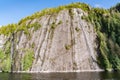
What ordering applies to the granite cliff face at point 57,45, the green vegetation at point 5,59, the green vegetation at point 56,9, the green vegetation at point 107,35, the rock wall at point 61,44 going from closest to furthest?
the rock wall at point 61,44
the granite cliff face at point 57,45
the green vegetation at point 107,35
the green vegetation at point 5,59
the green vegetation at point 56,9

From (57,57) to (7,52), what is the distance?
2143 centimetres

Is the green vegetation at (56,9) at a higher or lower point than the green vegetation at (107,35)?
higher

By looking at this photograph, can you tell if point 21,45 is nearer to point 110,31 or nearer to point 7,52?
point 7,52

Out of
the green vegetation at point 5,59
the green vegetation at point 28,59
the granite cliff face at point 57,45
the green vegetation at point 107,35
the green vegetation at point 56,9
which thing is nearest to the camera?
the granite cliff face at point 57,45

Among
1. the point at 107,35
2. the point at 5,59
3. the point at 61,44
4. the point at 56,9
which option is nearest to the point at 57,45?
the point at 61,44

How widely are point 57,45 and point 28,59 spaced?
1171 centimetres

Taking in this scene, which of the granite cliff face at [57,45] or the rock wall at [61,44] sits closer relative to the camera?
the rock wall at [61,44]

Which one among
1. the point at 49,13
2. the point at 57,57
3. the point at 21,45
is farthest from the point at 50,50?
the point at 49,13

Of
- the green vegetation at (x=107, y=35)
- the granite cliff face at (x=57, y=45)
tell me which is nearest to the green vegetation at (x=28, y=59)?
the granite cliff face at (x=57, y=45)

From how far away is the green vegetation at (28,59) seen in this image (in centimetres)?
9769

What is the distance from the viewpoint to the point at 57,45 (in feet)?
331

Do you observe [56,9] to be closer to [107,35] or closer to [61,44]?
[61,44]

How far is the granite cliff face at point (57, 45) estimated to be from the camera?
96250mm

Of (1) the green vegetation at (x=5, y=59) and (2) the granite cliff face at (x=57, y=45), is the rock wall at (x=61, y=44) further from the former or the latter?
(1) the green vegetation at (x=5, y=59)
